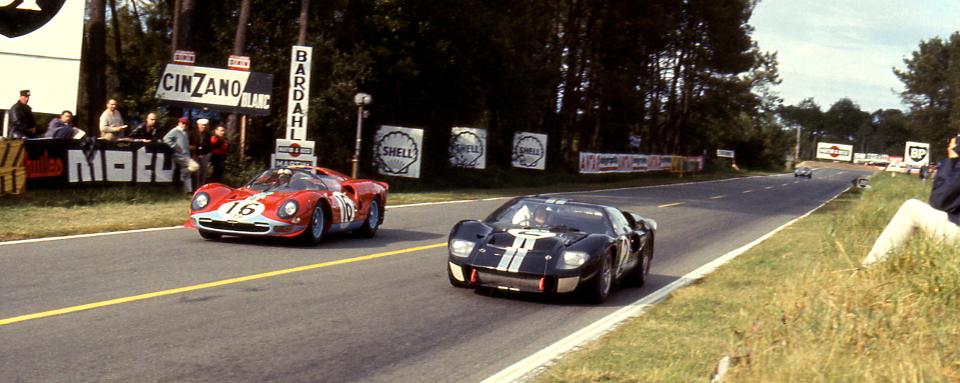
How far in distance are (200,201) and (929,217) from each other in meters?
9.12

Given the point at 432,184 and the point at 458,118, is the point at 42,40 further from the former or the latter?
the point at 458,118

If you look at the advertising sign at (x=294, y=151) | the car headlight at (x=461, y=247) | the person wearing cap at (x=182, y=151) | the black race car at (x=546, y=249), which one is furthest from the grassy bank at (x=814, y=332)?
the advertising sign at (x=294, y=151)

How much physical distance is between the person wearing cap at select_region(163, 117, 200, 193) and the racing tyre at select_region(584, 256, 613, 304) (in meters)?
12.3

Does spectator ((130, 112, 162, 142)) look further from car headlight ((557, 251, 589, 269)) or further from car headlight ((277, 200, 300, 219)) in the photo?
car headlight ((557, 251, 589, 269))

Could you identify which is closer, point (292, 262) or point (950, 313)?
point (950, 313)

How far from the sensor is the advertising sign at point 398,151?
33312 mm

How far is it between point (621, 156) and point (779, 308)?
50.9 metres

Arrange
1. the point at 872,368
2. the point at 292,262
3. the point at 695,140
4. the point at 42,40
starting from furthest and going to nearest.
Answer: the point at 695,140 → the point at 42,40 → the point at 292,262 → the point at 872,368

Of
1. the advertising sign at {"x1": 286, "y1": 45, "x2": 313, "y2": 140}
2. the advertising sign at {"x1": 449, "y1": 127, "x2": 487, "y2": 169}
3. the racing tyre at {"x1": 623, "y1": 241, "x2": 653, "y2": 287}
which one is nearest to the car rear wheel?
the racing tyre at {"x1": 623, "y1": 241, "x2": 653, "y2": 287}

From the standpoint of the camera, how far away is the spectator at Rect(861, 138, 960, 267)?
32.0 feet

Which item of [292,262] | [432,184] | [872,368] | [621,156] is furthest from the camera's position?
[621,156]

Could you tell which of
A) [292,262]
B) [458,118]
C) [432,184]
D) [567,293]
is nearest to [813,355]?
[567,293]

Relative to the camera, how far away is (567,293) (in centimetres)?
1130

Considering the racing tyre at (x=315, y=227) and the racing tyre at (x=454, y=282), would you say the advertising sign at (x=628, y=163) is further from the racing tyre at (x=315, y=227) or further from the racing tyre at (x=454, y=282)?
the racing tyre at (x=454, y=282)
